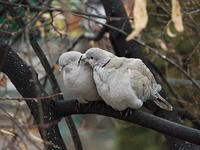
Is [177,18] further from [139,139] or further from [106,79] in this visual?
[139,139]

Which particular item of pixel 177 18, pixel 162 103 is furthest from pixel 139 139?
pixel 177 18

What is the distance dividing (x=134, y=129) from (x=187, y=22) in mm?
1134

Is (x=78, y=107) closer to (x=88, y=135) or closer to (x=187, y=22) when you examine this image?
(x=187, y=22)

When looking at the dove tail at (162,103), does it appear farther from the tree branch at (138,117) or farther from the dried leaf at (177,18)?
the dried leaf at (177,18)

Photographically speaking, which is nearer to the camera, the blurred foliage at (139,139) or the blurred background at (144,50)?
the blurred background at (144,50)

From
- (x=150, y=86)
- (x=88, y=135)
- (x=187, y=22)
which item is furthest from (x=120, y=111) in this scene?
(x=88, y=135)

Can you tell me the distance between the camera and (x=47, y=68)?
1.98 meters

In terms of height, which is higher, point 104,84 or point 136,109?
point 104,84

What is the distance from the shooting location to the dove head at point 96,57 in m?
1.64

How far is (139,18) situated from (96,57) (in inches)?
23.2

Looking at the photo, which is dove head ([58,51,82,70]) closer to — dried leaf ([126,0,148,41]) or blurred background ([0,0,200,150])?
dried leaf ([126,0,148,41])

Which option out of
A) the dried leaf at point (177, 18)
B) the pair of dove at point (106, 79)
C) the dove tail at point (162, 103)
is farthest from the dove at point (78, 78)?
the dried leaf at point (177, 18)

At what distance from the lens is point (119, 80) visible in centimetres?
158

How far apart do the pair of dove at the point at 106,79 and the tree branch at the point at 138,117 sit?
3 centimetres
